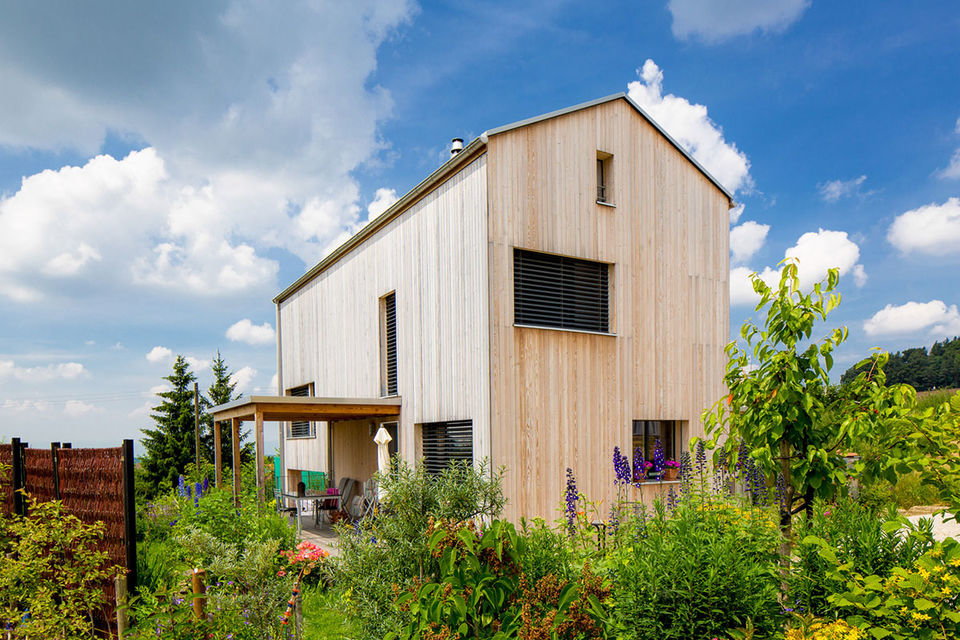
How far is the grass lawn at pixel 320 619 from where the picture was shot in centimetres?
579

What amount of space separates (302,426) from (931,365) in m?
35.7

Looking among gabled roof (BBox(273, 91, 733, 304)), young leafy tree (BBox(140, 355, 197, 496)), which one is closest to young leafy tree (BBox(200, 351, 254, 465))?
young leafy tree (BBox(140, 355, 197, 496))

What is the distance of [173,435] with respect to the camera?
84.5 feet

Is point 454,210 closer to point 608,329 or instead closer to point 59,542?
point 608,329

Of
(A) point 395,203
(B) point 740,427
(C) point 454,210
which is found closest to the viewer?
(B) point 740,427

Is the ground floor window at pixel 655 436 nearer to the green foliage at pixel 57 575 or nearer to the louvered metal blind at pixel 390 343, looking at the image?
the louvered metal blind at pixel 390 343

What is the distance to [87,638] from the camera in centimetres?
547

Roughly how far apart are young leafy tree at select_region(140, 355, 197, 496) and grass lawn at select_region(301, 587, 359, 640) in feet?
66.3

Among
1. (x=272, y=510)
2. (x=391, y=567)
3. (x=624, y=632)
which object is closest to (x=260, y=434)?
(x=272, y=510)

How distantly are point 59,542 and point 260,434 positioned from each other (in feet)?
17.9

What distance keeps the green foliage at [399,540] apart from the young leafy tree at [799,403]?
1.86m

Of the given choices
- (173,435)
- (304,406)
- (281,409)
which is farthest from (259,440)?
(173,435)

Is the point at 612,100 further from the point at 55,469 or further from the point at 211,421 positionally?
the point at 211,421

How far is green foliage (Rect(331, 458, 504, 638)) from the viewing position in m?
3.69
